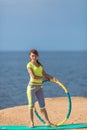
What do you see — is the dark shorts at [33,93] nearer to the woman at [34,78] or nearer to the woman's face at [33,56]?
the woman at [34,78]

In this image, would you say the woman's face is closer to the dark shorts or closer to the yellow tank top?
the yellow tank top

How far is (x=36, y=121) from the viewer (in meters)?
17.8

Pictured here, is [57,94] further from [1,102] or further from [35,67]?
[35,67]

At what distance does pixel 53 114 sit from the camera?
19.5 m

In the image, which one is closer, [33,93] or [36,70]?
[36,70]

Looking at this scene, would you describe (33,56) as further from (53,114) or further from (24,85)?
(24,85)

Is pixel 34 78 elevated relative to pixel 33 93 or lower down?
elevated

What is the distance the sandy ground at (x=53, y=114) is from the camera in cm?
1805

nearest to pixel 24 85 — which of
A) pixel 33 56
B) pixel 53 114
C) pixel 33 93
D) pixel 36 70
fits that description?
pixel 53 114

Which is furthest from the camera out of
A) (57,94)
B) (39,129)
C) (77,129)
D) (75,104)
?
(57,94)

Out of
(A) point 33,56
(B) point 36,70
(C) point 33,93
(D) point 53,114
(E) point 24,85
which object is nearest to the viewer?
(A) point 33,56

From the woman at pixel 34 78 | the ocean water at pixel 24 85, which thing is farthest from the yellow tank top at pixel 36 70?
the ocean water at pixel 24 85

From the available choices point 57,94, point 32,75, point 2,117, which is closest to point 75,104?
point 2,117

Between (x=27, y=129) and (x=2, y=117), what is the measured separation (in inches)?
175
